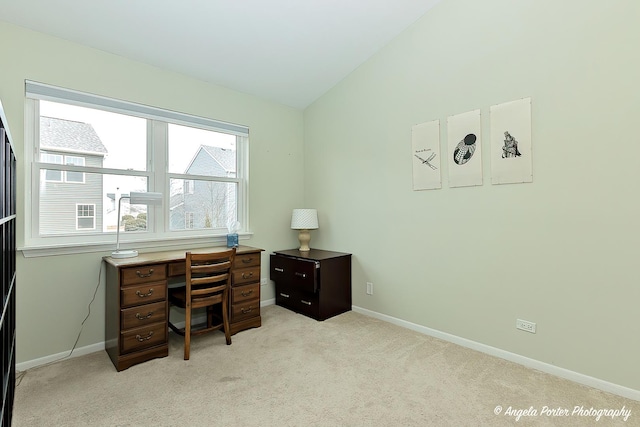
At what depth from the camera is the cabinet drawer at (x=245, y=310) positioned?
9.82 feet

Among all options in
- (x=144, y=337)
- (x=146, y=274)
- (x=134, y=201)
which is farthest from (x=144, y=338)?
(x=134, y=201)

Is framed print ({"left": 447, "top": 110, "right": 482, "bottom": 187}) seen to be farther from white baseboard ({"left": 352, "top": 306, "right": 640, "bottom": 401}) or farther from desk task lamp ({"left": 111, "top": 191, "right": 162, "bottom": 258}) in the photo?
desk task lamp ({"left": 111, "top": 191, "right": 162, "bottom": 258})

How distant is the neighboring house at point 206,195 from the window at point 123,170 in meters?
0.01

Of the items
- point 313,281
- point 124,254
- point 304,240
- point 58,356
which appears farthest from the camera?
point 304,240

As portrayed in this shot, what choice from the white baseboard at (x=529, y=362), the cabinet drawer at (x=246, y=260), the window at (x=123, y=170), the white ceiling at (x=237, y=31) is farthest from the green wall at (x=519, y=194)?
the window at (x=123, y=170)

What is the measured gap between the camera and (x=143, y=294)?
240cm

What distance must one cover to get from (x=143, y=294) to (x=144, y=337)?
1.09 feet

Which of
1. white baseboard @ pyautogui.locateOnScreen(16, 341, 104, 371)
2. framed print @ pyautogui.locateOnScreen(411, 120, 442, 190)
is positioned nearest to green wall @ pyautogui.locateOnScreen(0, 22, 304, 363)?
white baseboard @ pyautogui.locateOnScreen(16, 341, 104, 371)

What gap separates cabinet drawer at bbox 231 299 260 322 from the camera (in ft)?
9.82

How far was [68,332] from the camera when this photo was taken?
2.53 meters

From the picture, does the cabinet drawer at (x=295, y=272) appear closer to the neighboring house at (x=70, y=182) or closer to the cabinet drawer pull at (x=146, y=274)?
the cabinet drawer pull at (x=146, y=274)

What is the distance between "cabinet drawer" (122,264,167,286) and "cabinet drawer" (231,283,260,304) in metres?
0.69

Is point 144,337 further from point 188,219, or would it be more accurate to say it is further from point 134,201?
point 188,219

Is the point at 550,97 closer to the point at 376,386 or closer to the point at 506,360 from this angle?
the point at 506,360
